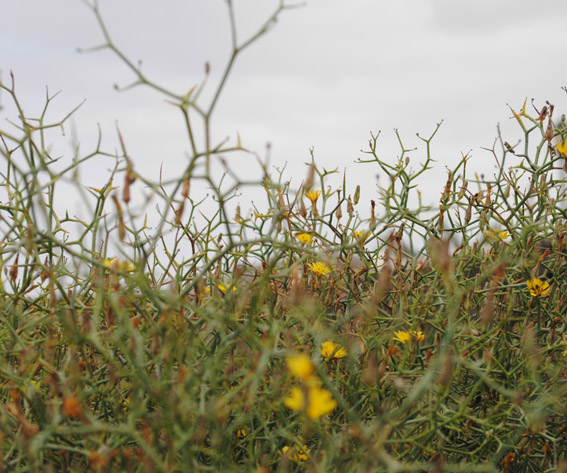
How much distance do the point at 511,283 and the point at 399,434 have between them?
24.2 inches

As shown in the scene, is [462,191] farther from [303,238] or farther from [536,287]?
[303,238]

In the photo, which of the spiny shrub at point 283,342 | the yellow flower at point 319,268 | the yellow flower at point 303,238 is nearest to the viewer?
the spiny shrub at point 283,342

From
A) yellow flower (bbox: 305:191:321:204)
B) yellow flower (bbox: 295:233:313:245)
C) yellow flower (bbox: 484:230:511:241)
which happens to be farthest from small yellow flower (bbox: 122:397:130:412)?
yellow flower (bbox: 484:230:511:241)

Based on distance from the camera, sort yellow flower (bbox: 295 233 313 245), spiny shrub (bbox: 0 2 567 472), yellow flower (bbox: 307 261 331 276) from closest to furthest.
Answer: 1. spiny shrub (bbox: 0 2 567 472)
2. yellow flower (bbox: 307 261 331 276)
3. yellow flower (bbox: 295 233 313 245)

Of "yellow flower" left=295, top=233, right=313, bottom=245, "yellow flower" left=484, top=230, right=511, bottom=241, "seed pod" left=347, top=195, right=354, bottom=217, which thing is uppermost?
"seed pod" left=347, top=195, right=354, bottom=217

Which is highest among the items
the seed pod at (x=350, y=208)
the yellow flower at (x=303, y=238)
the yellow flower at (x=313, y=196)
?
the yellow flower at (x=313, y=196)

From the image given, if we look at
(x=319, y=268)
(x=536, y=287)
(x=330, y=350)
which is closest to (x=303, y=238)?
(x=319, y=268)

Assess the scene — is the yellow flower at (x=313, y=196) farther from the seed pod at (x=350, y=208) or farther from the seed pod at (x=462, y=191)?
the seed pod at (x=462, y=191)

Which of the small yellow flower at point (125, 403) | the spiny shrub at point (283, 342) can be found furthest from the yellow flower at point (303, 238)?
the small yellow flower at point (125, 403)

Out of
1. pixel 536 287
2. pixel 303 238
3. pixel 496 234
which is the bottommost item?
pixel 536 287

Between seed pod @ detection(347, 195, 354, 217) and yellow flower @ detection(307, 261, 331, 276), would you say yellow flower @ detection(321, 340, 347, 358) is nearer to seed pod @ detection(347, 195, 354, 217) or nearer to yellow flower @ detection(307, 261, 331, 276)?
yellow flower @ detection(307, 261, 331, 276)

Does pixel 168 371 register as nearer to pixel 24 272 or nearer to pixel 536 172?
pixel 24 272

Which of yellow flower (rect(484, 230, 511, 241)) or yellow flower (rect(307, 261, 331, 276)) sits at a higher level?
yellow flower (rect(307, 261, 331, 276))

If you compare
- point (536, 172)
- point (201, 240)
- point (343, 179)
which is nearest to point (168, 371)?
point (201, 240)
